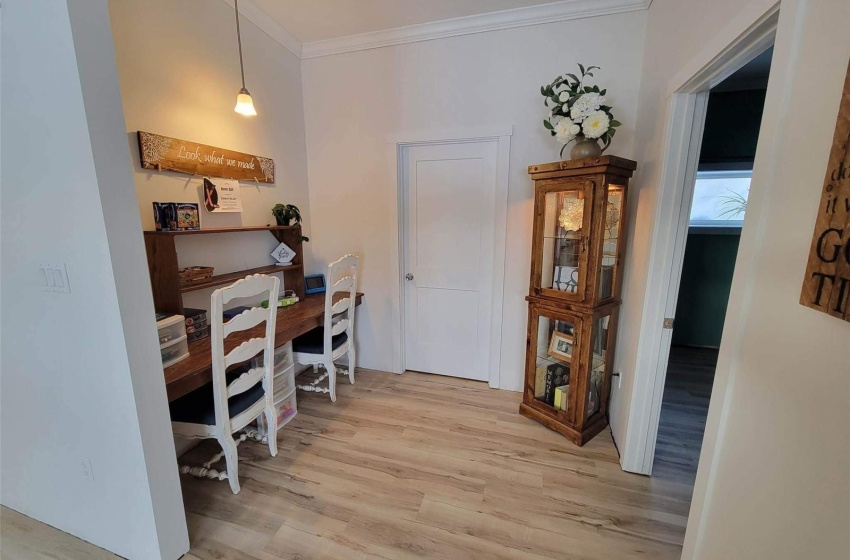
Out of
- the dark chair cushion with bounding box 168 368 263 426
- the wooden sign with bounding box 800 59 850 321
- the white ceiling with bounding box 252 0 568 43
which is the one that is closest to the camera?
the wooden sign with bounding box 800 59 850 321

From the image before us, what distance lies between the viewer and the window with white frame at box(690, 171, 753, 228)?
3.31 meters

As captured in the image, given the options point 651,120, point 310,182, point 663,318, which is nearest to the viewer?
point 663,318

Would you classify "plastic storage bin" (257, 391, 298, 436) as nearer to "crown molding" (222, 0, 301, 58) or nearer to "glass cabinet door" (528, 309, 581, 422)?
"glass cabinet door" (528, 309, 581, 422)

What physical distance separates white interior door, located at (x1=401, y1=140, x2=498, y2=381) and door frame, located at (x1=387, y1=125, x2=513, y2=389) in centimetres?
4

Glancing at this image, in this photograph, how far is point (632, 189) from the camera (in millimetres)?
2121

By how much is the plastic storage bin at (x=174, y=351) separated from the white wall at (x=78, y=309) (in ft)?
1.03

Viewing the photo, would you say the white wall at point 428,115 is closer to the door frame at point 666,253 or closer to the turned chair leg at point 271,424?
the door frame at point 666,253

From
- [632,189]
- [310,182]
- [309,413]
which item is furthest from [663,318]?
[310,182]

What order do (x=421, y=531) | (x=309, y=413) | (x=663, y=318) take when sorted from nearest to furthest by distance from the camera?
(x=421, y=531), (x=663, y=318), (x=309, y=413)

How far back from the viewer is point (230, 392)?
1.64m

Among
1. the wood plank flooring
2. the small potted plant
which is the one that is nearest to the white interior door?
the small potted plant

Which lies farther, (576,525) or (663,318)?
(663,318)

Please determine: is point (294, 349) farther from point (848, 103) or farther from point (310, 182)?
point (848, 103)

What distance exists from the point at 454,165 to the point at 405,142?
447 millimetres
